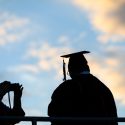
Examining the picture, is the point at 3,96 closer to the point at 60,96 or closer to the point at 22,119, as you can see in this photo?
the point at 60,96

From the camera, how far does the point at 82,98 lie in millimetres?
6098

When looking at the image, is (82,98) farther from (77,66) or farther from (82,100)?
(77,66)

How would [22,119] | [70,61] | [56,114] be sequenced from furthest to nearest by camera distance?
[70,61] → [56,114] → [22,119]

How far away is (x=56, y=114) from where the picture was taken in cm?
600

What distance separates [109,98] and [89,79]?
426 millimetres

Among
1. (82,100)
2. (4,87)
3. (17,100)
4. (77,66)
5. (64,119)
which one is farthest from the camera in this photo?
(77,66)

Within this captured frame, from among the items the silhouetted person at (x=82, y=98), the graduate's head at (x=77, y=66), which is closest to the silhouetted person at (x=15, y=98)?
the silhouetted person at (x=82, y=98)

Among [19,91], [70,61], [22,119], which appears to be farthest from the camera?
[70,61]

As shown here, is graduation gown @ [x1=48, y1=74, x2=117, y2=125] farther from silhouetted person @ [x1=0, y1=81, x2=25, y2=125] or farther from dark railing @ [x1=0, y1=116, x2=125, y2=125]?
dark railing @ [x1=0, y1=116, x2=125, y2=125]

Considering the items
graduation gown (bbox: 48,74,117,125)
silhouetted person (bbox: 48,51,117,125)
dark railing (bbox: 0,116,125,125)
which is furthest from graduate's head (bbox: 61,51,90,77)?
dark railing (bbox: 0,116,125,125)

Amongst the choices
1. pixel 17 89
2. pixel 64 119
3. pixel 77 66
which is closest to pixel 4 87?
pixel 17 89

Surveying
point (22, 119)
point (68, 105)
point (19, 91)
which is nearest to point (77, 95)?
point (68, 105)

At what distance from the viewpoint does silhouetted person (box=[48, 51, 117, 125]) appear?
6.05 meters

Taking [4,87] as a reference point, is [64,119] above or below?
below
